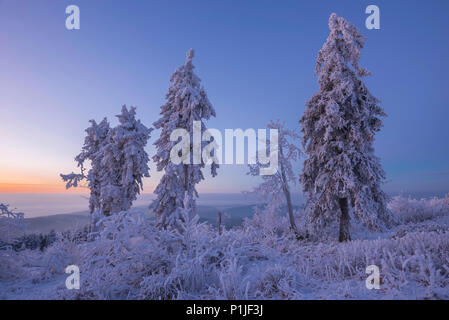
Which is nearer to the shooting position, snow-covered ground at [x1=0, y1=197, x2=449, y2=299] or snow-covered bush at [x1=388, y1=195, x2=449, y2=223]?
snow-covered ground at [x1=0, y1=197, x2=449, y2=299]

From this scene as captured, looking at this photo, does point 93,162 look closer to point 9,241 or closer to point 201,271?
point 9,241

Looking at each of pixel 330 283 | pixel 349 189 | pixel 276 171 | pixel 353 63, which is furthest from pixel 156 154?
pixel 330 283

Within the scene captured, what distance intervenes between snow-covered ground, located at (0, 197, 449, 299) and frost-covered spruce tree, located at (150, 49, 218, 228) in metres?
10.4

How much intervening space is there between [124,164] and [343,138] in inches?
634

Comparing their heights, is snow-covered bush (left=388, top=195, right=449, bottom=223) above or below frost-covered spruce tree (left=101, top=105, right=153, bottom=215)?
below

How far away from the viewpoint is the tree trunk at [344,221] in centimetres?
1215

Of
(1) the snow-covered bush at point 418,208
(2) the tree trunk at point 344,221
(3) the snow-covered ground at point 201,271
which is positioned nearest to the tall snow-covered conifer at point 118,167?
(3) the snow-covered ground at point 201,271

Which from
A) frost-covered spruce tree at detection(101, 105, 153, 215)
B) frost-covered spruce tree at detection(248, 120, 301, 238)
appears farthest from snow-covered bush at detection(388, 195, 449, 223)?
frost-covered spruce tree at detection(101, 105, 153, 215)

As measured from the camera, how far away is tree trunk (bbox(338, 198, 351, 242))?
12.1 m

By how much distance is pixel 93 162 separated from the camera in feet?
66.5

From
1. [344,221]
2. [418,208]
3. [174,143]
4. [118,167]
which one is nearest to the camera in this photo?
[344,221]

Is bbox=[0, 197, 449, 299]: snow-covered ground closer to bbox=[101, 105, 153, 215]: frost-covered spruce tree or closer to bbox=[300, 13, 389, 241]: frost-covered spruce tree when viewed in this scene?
bbox=[300, 13, 389, 241]: frost-covered spruce tree

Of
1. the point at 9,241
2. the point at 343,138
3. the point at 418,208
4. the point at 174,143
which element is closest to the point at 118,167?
the point at 174,143

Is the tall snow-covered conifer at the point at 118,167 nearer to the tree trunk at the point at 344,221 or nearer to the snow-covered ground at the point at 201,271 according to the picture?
the snow-covered ground at the point at 201,271
